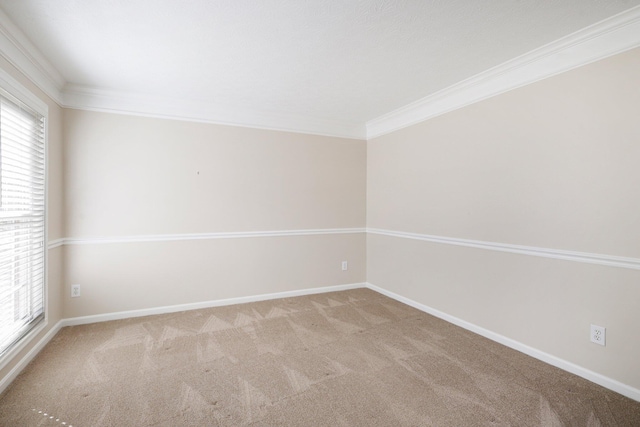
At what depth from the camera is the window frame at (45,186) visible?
6.34 ft

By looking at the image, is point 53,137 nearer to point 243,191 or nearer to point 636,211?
point 243,191

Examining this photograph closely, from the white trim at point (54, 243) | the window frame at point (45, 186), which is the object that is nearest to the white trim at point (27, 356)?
the window frame at point (45, 186)

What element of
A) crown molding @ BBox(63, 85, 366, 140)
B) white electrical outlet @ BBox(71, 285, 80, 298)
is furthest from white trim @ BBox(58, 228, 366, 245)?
crown molding @ BBox(63, 85, 366, 140)

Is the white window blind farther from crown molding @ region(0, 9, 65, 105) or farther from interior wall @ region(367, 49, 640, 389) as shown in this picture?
interior wall @ region(367, 49, 640, 389)

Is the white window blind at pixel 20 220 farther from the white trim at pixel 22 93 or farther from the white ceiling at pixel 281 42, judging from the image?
the white ceiling at pixel 281 42

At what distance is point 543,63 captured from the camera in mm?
2281

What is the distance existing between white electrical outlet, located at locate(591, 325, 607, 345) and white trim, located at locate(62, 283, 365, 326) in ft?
8.70

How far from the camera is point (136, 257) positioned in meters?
3.19

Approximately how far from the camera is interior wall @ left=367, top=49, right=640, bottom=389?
192 cm

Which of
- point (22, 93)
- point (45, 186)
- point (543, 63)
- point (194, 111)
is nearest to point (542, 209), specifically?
point (543, 63)

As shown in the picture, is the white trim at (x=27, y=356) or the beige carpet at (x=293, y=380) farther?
the white trim at (x=27, y=356)

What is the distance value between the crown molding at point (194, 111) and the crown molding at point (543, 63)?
1.14 m

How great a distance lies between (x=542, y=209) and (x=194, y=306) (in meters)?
3.56

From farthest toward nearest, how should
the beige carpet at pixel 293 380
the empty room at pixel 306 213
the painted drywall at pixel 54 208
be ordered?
1. the painted drywall at pixel 54 208
2. the empty room at pixel 306 213
3. the beige carpet at pixel 293 380
